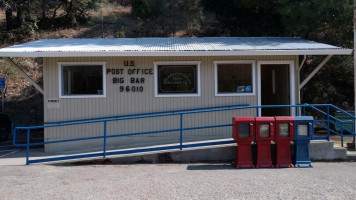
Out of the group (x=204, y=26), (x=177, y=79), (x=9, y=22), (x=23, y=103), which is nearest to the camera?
(x=177, y=79)

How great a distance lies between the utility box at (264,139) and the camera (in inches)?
317

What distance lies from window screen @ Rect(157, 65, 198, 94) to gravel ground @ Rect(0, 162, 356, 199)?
259 cm

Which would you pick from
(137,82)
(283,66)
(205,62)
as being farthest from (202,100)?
(283,66)

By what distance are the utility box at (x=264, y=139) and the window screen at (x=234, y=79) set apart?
241 cm

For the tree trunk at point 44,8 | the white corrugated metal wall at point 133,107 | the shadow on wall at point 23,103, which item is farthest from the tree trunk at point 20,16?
the white corrugated metal wall at point 133,107

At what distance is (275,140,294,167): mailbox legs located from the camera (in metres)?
8.16

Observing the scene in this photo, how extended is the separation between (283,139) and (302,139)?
0.44 m

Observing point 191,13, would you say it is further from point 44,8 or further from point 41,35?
point 44,8

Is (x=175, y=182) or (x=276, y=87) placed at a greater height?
(x=276, y=87)

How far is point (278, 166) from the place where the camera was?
812 cm

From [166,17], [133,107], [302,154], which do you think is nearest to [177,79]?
[133,107]

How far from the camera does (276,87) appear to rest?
1210 cm

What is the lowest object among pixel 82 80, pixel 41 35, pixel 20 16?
pixel 82 80

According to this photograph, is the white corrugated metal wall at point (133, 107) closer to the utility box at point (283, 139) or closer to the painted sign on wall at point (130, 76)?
the painted sign on wall at point (130, 76)
